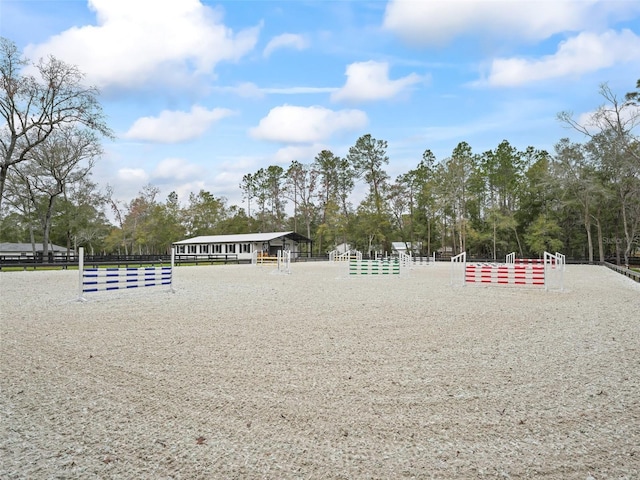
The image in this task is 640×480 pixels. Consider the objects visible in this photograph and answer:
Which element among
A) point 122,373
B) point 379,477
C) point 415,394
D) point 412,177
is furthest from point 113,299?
point 412,177

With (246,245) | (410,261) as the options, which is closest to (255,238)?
(246,245)

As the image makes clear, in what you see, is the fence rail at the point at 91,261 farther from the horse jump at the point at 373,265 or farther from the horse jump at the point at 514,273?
the horse jump at the point at 514,273

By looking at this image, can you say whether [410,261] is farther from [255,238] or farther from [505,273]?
[255,238]

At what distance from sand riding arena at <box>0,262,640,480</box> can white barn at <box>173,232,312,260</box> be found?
3993cm

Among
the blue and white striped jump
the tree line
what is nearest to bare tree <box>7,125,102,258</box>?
the tree line

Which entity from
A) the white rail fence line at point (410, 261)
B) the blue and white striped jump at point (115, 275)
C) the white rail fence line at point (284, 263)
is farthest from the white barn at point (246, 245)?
the blue and white striped jump at point (115, 275)

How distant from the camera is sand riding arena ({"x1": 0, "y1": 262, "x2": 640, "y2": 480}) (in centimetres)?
283

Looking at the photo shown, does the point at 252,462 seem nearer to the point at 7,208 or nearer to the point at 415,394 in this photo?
the point at 415,394

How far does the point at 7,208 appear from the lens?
4722 centimetres

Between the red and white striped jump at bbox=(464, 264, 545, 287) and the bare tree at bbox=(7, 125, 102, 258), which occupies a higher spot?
the bare tree at bbox=(7, 125, 102, 258)

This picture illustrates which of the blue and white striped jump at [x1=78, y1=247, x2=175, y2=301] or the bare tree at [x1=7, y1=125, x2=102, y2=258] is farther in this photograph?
the bare tree at [x1=7, y1=125, x2=102, y2=258]

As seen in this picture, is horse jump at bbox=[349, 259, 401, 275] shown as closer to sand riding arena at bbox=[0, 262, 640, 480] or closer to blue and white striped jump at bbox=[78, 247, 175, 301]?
blue and white striped jump at bbox=[78, 247, 175, 301]

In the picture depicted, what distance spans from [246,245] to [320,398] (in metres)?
47.1

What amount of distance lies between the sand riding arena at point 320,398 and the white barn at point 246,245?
3993 cm
